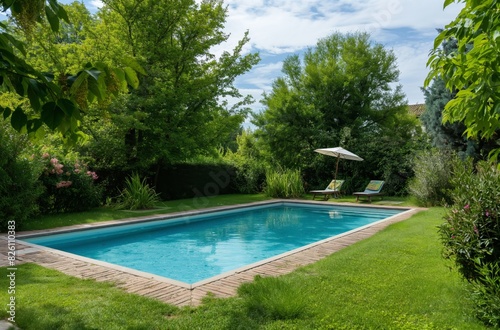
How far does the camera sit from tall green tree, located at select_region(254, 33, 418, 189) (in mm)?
21625

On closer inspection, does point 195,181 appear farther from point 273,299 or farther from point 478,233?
point 478,233

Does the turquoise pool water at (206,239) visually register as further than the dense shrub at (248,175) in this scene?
No

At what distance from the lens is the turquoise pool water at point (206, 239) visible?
25.8ft

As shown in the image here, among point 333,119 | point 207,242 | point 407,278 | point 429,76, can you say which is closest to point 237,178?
point 333,119

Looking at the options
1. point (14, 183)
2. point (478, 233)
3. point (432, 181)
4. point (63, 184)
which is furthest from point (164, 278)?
point (432, 181)

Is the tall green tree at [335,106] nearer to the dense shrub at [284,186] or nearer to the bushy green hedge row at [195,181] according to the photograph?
the dense shrub at [284,186]

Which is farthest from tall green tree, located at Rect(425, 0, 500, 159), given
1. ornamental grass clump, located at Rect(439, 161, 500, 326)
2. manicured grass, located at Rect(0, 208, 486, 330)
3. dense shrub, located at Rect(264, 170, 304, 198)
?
dense shrub, located at Rect(264, 170, 304, 198)

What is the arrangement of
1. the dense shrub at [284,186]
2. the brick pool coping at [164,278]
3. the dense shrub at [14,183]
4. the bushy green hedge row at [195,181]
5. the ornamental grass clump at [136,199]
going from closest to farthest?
the brick pool coping at [164,278]
the dense shrub at [14,183]
the ornamental grass clump at [136,199]
the bushy green hedge row at [195,181]
the dense shrub at [284,186]

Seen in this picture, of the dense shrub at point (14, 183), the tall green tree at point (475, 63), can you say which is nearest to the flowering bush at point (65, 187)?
the dense shrub at point (14, 183)

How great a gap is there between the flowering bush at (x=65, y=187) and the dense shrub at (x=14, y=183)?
1.81 m

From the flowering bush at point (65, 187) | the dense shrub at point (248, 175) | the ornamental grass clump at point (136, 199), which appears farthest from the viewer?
the dense shrub at point (248, 175)

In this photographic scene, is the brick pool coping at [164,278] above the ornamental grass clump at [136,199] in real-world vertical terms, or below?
below

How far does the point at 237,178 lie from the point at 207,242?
10.9 m

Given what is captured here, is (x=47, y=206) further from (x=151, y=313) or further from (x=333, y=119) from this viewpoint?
(x=333, y=119)
